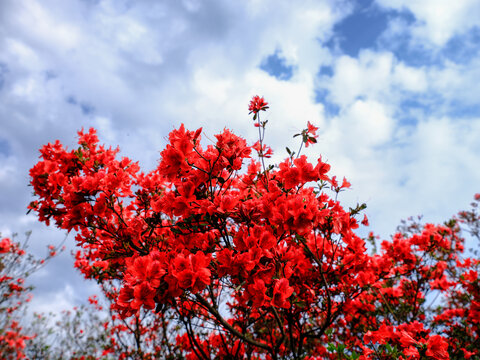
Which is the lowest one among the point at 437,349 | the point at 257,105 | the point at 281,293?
the point at 437,349

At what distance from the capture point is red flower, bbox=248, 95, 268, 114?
Answer: 3.23 metres

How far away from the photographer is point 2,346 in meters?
8.66

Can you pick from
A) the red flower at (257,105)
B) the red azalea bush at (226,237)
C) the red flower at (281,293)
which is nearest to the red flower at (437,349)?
the red azalea bush at (226,237)

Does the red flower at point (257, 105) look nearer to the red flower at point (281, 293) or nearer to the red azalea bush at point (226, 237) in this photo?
the red azalea bush at point (226, 237)

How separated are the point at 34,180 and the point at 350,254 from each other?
12.2 ft

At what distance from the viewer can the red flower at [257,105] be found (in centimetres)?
323

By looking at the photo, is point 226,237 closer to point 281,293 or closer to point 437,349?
point 281,293

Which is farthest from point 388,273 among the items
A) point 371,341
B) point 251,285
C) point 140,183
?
point 140,183

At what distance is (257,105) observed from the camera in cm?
324

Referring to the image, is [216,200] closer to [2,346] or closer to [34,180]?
[34,180]

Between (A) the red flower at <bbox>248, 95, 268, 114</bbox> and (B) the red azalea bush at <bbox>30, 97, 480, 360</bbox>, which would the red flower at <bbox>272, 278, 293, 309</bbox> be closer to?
(B) the red azalea bush at <bbox>30, 97, 480, 360</bbox>

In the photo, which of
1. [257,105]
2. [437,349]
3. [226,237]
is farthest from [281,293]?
[257,105]

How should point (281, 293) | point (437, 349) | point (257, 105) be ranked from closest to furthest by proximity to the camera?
point (281, 293)
point (437, 349)
point (257, 105)

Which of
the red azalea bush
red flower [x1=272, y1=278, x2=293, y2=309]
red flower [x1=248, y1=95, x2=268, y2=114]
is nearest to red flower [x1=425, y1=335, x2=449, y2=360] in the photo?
the red azalea bush
